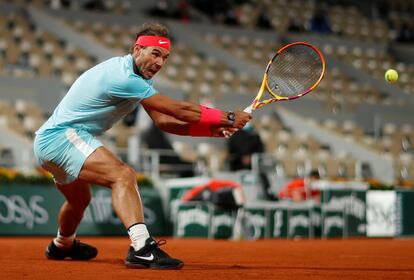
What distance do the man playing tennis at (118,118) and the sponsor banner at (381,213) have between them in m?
10.3

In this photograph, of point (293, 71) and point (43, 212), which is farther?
point (43, 212)

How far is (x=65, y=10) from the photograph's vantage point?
2306 cm

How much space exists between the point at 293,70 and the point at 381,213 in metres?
Result: 9.60

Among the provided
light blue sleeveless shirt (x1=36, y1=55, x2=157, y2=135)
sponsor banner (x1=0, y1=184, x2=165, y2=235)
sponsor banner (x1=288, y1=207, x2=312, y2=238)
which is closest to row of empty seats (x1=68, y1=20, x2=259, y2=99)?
sponsor banner (x1=288, y1=207, x2=312, y2=238)

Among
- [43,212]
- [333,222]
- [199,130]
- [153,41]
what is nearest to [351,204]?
[333,222]

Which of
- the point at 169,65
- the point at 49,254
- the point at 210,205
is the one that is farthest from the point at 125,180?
the point at 169,65

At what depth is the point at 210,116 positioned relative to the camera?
269 inches

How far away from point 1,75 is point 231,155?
521 cm

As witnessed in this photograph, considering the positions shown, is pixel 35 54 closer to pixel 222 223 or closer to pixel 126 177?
pixel 222 223

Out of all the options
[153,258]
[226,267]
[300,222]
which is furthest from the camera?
[300,222]

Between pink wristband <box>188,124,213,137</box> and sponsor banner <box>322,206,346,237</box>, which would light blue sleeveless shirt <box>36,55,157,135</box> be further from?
sponsor banner <box>322,206,346,237</box>

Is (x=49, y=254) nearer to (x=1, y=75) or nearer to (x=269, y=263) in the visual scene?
(x=269, y=263)

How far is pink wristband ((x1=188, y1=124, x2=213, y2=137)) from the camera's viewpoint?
685cm

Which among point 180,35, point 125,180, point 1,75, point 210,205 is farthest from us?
point 180,35
